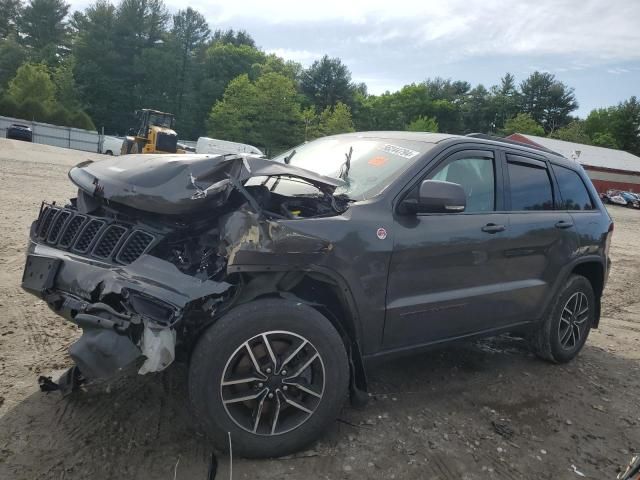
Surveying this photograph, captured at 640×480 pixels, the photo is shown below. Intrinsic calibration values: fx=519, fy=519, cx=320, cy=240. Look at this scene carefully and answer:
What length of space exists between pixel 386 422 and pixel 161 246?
1847 millimetres

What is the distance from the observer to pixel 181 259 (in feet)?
9.91

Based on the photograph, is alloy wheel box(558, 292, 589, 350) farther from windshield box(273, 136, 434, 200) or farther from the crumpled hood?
the crumpled hood

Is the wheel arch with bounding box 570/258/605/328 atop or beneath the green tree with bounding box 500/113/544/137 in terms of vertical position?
beneath

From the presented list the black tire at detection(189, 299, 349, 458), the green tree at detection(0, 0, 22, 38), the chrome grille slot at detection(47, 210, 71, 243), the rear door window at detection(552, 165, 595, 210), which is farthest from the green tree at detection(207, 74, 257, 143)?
the black tire at detection(189, 299, 349, 458)

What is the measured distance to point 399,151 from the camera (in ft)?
12.4

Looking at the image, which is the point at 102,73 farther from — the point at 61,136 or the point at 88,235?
the point at 88,235

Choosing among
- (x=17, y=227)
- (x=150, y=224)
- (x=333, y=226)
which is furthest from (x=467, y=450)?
(x=17, y=227)

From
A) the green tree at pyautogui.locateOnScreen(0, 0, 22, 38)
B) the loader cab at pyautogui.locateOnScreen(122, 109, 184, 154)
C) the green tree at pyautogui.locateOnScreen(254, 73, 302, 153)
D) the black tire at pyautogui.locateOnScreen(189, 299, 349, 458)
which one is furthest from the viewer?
the green tree at pyautogui.locateOnScreen(0, 0, 22, 38)

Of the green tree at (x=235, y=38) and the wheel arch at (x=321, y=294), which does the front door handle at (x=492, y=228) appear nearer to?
the wheel arch at (x=321, y=294)

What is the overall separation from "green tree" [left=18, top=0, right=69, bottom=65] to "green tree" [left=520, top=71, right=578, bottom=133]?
79.3 m

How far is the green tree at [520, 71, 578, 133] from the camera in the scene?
97.2 meters

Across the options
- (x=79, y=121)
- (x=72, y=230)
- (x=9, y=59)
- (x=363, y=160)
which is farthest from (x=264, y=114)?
(x=72, y=230)

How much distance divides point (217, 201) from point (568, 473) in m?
2.66

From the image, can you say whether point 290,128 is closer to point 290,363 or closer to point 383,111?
point 383,111
